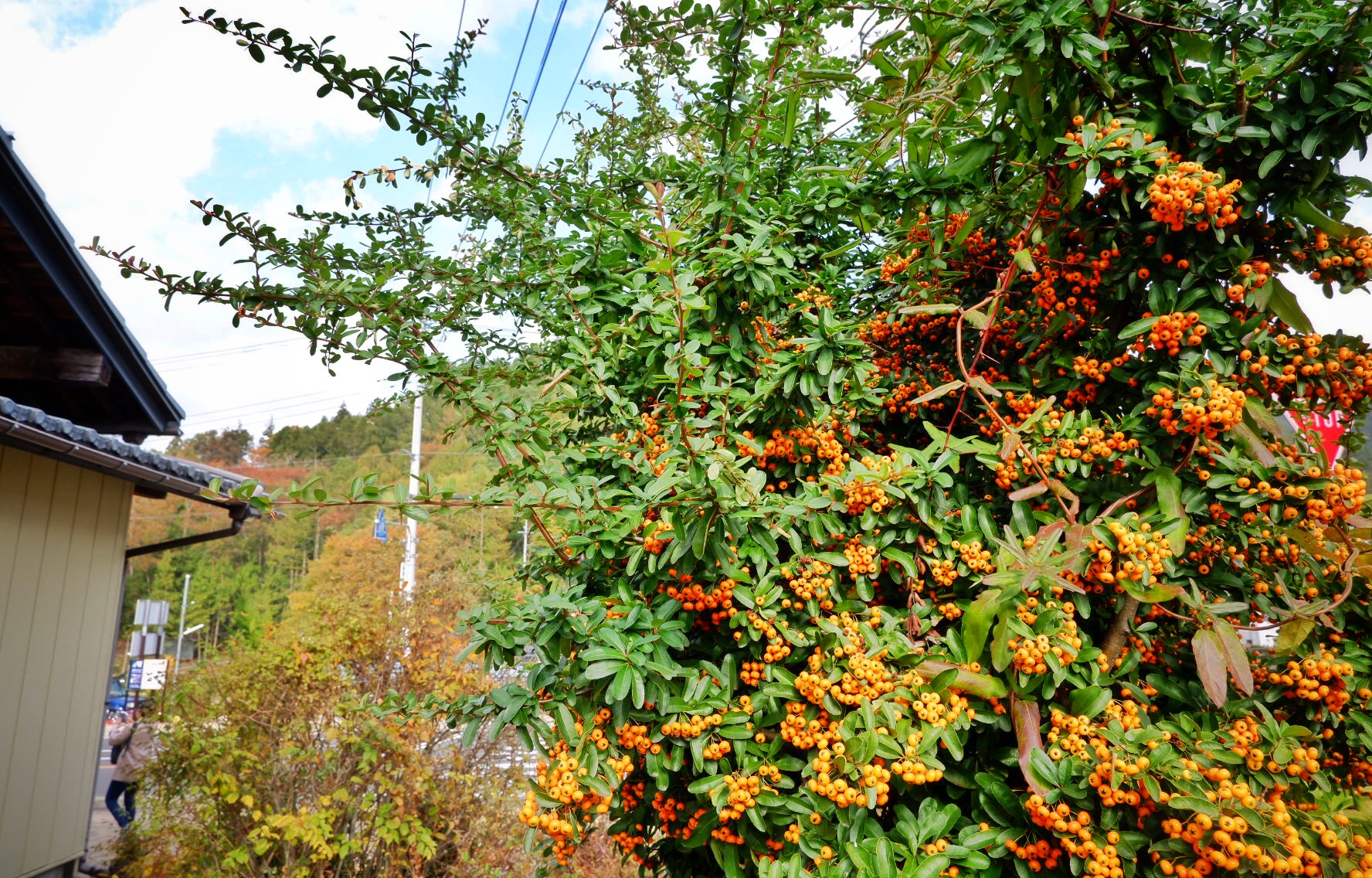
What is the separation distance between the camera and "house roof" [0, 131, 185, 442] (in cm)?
342

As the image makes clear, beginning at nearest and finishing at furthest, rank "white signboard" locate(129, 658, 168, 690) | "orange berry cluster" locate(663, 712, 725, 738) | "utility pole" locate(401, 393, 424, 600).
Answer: "orange berry cluster" locate(663, 712, 725, 738)
"utility pole" locate(401, 393, 424, 600)
"white signboard" locate(129, 658, 168, 690)

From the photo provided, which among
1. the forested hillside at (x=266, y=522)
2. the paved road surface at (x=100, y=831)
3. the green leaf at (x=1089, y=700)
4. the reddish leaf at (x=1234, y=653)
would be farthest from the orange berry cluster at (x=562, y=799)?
the forested hillside at (x=266, y=522)

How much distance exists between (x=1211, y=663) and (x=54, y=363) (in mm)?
5064

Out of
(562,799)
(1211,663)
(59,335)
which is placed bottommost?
(562,799)

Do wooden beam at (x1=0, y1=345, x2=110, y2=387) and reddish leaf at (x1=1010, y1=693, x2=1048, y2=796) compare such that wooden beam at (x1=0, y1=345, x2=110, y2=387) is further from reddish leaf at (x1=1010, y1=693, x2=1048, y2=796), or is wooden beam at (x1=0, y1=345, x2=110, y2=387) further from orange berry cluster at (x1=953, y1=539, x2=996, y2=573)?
reddish leaf at (x1=1010, y1=693, x2=1048, y2=796)

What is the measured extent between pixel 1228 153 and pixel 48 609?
16.7 ft

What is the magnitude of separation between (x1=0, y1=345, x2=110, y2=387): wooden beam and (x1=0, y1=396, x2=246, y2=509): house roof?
0.71 metres

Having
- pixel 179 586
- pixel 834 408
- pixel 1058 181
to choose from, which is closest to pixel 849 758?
pixel 834 408

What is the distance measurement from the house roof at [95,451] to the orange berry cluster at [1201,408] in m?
2.60

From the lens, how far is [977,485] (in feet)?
5.68

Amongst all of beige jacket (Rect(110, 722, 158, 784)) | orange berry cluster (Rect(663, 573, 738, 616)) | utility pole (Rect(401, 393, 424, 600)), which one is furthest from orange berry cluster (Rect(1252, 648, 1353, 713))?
beige jacket (Rect(110, 722, 158, 784))

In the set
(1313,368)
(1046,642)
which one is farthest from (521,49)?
(1046,642)

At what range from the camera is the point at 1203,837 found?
114cm

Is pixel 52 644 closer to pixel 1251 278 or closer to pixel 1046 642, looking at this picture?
pixel 1046 642
